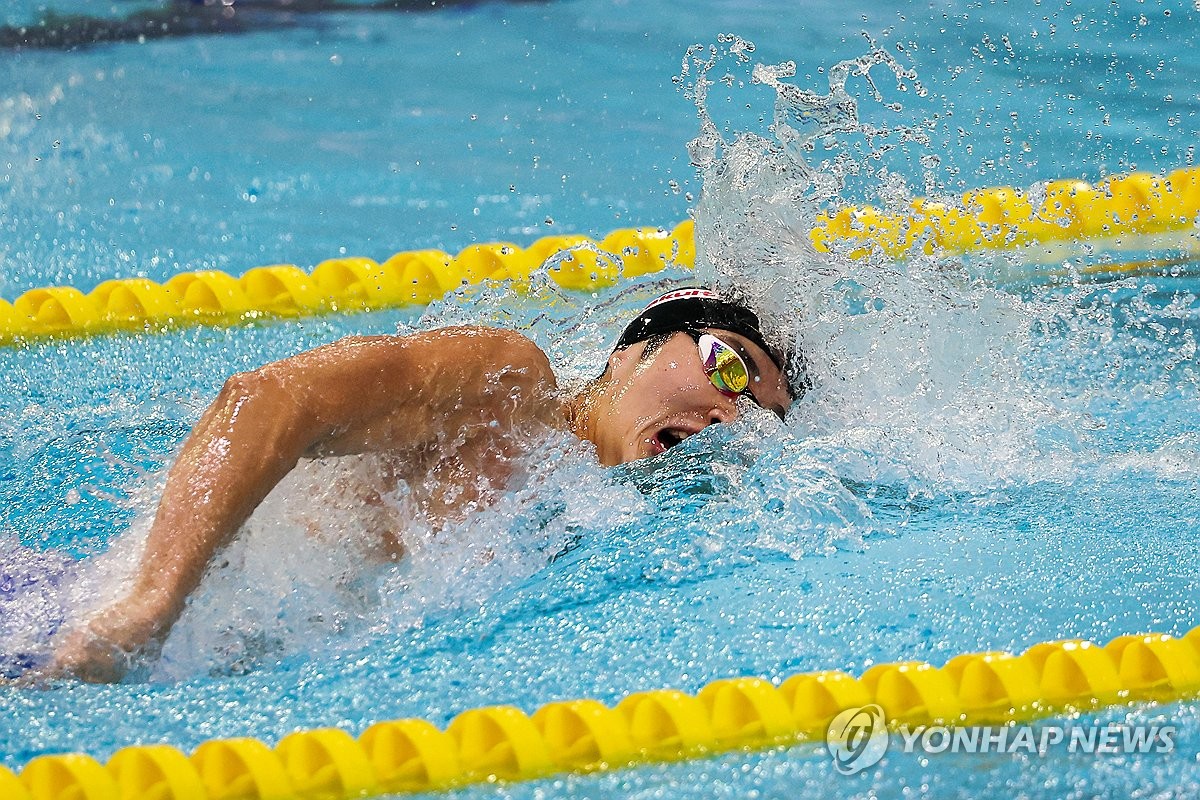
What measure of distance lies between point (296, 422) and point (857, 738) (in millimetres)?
808

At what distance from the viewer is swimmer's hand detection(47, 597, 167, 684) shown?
5.06ft

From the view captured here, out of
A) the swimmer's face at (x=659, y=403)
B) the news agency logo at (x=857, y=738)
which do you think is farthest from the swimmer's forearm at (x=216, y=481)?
the news agency logo at (x=857, y=738)

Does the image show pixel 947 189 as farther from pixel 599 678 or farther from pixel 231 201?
pixel 599 678

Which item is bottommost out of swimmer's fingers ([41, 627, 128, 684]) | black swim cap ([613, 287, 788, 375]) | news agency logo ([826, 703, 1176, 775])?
news agency logo ([826, 703, 1176, 775])

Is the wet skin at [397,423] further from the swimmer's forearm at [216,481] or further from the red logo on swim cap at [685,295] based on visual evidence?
the red logo on swim cap at [685,295]

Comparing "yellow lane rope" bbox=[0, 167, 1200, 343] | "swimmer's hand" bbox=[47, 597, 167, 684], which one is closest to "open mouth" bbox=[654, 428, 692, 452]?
"swimmer's hand" bbox=[47, 597, 167, 684]

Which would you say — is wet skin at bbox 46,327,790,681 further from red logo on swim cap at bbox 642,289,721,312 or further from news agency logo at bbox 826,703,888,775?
news agency logo at bbox 826,703,888,775

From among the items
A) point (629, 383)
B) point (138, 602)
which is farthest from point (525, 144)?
point (138, 602)

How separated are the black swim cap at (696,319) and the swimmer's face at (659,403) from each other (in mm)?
42

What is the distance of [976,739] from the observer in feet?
5.18

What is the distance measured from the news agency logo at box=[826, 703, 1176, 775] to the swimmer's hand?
81cm

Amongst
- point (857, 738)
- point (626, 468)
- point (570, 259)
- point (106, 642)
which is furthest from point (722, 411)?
point (570, 259)

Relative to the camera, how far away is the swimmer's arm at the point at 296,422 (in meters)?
1.58

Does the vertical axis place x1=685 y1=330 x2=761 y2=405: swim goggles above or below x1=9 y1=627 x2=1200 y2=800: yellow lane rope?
above
